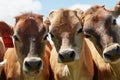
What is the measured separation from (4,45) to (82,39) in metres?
2.79

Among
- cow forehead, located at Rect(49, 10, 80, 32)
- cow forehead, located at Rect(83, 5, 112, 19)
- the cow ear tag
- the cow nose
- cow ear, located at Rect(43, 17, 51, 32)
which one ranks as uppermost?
cow forehead, located at Rect(83, 5, 112, 19)

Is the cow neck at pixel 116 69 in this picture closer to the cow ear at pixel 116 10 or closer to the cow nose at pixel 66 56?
the cow ear at pixel 116 10

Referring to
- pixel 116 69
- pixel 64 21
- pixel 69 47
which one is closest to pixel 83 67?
pixel 116 69

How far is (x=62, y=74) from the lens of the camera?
10.7 metres

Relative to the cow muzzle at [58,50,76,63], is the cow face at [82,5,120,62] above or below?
above

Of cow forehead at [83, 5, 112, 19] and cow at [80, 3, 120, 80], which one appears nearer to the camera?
cow at [80, 3, 120, 80]

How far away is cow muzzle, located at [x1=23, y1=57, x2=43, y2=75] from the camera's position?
963cm

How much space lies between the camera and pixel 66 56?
30.9 ft

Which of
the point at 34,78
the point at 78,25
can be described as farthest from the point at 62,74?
the point at 78,25

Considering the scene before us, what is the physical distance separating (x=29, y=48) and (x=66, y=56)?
1.16 meters

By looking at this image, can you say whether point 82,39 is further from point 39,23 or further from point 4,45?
point 4,45

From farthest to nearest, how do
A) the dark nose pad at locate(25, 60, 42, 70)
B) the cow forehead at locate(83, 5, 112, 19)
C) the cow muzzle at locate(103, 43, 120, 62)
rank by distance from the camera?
1. the cow forehead at locate(83, 5, 112, 19)
2. the dark nose pad at locate(25, 60, 42, 70)
3. the cow muzzle at locate(103, 43, 120, 62)

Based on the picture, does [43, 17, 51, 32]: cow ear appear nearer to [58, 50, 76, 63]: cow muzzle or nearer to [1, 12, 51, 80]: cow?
Answer: [1, 12, 51, 80]: cow

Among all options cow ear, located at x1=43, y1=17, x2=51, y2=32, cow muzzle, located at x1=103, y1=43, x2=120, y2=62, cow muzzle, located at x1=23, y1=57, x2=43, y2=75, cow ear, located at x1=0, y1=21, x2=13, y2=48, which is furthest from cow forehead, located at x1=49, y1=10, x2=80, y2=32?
cow ear, located at x1=0, y1=21, x2=13, y2=48
